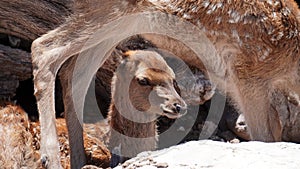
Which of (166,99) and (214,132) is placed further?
(214,132)

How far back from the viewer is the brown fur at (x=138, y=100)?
680cm

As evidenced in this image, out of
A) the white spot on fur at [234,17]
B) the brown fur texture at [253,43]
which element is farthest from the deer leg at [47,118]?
the white spot on fur at [234,17]

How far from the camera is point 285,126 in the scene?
8562 mm

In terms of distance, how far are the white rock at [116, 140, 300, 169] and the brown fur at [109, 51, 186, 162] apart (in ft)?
3.93

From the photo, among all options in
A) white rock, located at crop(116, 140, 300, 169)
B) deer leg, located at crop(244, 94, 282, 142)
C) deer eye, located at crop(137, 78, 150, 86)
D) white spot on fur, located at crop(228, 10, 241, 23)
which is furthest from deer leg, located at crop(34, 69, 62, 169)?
deer leg, located at crop(244, 94, 282, 142)

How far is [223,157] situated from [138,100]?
179 centimetres

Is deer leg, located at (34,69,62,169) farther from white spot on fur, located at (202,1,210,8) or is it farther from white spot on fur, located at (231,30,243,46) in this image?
white spot on fur, located at (231,30,243,46)

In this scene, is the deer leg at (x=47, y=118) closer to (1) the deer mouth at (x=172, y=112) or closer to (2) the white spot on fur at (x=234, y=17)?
(1) the deer mouth at (x=172, y=112)

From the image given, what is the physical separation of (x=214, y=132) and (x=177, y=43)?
2109mm

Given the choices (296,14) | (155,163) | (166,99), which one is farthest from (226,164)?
(296,14)

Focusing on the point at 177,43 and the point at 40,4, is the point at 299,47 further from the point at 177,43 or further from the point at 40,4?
the point at 40,4

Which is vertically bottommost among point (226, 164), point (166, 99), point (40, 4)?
point (226, 164)

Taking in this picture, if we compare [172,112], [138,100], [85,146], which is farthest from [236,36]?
[85,146]

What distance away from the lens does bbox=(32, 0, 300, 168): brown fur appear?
6270mm
